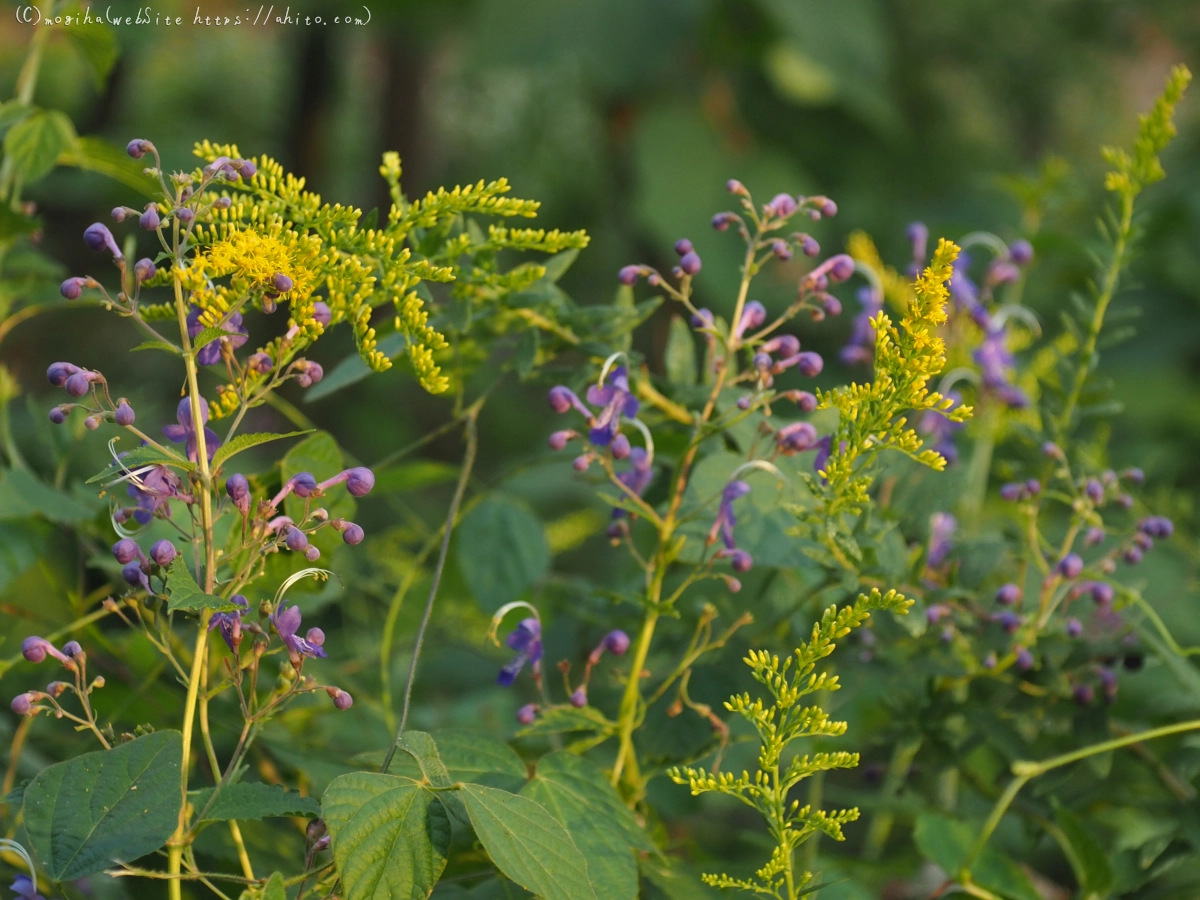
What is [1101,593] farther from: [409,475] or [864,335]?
[409,475]

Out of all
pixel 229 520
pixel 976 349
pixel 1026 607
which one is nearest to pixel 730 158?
pixel 976 349

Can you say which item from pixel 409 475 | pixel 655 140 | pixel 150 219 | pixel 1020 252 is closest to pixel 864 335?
pixel 1020 252

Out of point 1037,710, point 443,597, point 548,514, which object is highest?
point 1037,710

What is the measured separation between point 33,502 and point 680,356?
1.33ft

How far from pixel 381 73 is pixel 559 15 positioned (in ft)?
5.43

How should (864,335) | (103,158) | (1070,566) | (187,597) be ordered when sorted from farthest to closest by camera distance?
1. (864,335)
2. (103,158)
3. (1070,566)
4. (187,597)

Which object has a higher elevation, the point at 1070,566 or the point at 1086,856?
the point at 1070,566

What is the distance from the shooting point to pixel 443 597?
101 centimetres

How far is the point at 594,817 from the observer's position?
54 centimetres

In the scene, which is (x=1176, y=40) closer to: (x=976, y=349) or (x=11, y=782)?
(x=976, y=349)

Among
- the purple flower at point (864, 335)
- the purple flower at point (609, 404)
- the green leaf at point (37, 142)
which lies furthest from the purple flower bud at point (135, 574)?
the purple flower at point (864, 335)

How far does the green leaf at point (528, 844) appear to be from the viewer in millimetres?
461

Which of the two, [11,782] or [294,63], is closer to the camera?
[11,782]

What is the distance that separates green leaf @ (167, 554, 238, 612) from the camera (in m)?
0.44
